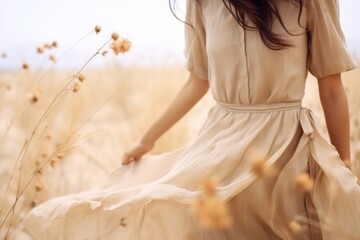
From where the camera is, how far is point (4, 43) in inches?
75.8

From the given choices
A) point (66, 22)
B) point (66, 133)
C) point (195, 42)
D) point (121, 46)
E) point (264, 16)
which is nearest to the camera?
point (121, 46)

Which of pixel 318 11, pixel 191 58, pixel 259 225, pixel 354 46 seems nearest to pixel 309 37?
pixel 318 11

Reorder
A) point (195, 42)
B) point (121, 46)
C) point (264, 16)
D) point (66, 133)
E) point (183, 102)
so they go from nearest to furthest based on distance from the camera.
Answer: point (121, 46), point (264, 16), point (195, 42), point (183, 102), point (66, 133)

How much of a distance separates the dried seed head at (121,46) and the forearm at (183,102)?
543 millimetres

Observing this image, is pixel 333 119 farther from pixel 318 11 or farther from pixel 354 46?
pixel 354 46

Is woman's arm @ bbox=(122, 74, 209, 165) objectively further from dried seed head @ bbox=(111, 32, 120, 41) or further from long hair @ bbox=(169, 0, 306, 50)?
dried seed head @ bbox=(111, 32, 120, 41)

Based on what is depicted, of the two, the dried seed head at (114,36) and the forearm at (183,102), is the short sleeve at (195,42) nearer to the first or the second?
the forearm at (183,102)

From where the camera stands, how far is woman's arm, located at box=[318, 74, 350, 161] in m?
1.25

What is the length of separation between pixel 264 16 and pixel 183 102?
496mm

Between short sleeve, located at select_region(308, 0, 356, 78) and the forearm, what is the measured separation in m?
0.44

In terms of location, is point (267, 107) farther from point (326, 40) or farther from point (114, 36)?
point (114, 36)

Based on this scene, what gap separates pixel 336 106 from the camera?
4.12 feet

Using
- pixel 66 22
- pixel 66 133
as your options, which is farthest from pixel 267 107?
pixel 66 22

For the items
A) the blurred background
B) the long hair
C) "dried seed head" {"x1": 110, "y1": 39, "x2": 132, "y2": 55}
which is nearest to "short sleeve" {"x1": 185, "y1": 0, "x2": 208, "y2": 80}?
the blurred background
